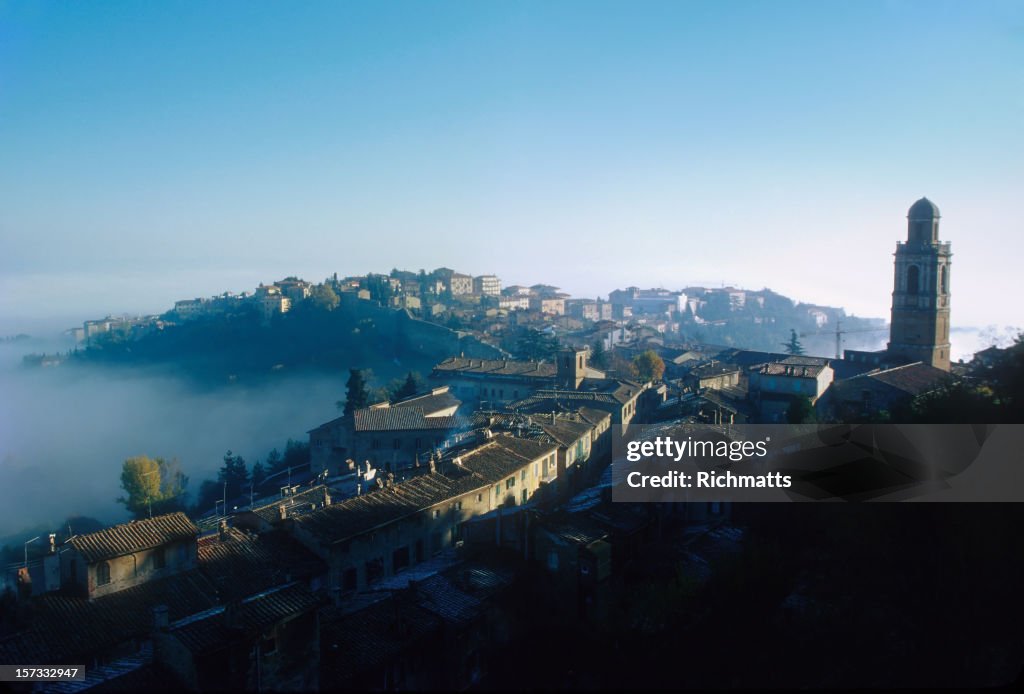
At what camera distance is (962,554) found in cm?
1070

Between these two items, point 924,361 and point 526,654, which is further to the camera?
point 924,361

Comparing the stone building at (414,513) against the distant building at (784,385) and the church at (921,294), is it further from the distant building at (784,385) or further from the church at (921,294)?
the church at (921,294)

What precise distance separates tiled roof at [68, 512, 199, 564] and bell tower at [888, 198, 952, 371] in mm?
34812

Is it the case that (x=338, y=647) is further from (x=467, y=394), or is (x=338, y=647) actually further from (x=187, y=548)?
(x=467, y=394)

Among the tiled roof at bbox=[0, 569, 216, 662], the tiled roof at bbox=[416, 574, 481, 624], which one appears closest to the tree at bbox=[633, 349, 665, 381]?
the tiled roof at bbox=[416, 574, 481, 624]

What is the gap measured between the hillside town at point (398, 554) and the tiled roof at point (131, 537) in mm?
36

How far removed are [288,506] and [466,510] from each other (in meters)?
4.91

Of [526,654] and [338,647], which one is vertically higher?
[338,647]

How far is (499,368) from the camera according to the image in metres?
39.8

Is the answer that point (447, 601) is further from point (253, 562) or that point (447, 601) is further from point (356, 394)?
point (356, 394)

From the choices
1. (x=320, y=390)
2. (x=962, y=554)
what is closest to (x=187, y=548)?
(x=962, y=554)

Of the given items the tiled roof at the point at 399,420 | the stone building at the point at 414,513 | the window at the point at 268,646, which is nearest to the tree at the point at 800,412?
the stone building at the point at 414,513

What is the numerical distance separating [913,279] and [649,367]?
15234 mm

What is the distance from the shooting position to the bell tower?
116 ft
